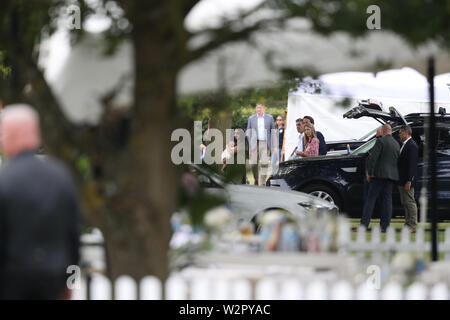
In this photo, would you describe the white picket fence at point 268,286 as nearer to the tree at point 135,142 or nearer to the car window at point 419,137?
the tree at point 135,142

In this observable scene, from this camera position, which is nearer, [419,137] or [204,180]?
[204,180]

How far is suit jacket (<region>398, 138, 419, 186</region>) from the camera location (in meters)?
14.4

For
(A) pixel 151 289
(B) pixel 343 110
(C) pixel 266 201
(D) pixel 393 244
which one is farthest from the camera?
(B) pixel 343 110

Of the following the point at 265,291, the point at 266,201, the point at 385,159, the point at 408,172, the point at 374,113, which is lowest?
the point at 265,291

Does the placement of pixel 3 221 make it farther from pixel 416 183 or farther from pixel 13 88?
pixel 416 183

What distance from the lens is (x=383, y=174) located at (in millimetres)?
13828

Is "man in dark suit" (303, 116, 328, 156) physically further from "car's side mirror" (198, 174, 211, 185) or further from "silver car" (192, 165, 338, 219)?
"car's side mirror" (198, 174, 211, 185)

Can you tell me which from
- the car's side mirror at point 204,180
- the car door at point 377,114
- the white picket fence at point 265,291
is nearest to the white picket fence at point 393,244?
the car's side mirror at point 204,180

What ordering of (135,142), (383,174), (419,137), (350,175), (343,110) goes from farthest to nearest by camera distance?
(343,110), (419,137), (350,175), (383,174), (135,142)

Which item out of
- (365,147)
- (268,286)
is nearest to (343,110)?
Answer: (365,147)

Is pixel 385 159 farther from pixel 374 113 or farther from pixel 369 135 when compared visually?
pixel 374 113

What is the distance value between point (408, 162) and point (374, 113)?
265cm

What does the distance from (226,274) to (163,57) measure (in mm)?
1736

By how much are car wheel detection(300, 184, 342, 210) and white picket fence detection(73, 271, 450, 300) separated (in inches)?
359
